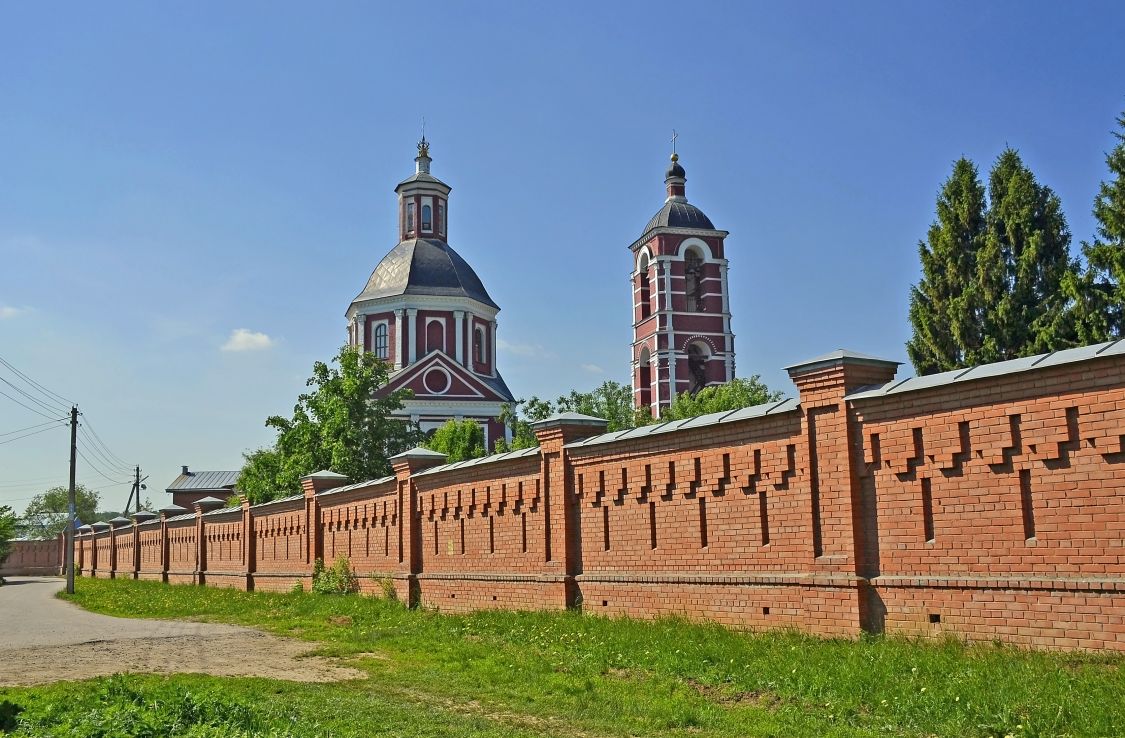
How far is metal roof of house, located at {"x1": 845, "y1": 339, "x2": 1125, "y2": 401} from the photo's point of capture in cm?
755

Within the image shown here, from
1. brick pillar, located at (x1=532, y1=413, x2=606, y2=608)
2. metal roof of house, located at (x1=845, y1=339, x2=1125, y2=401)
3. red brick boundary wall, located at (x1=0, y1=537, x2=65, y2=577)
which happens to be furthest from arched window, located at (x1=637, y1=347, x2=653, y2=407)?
metal roof of house, located at (x1=845, y1=339, x2=1125, y2=401)

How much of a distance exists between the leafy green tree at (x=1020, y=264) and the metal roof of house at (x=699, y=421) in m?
17.0

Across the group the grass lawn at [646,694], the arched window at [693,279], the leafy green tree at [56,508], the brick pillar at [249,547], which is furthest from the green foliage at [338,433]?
the leafy green tree at [56,508]

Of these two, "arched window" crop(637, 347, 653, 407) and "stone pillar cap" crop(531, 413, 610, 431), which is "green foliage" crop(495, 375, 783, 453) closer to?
"arched window" crop(637, 347, 653, 407)

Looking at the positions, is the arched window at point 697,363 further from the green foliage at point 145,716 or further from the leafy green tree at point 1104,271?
the green foliage at point 145,716

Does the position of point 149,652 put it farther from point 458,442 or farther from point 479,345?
point 479,345

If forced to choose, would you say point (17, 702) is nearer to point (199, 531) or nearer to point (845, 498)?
point (845, 498)

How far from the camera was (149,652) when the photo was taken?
12.0 m

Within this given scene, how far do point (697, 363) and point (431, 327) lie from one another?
46.5ft

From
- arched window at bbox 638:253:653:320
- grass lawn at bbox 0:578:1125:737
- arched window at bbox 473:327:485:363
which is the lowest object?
grass lawn at bbox 0:578:1125:737

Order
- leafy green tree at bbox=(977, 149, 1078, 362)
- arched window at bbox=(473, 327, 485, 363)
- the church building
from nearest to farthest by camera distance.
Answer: leafy green tree at bbox=(977, 149, 1078, 362) → the church building → arched window at bbox=(473, 327, 485, 363)

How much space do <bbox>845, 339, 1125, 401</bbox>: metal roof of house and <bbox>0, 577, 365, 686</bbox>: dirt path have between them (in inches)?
208

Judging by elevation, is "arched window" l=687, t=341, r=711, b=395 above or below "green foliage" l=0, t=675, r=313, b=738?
above

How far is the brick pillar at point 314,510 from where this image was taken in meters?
20.9
